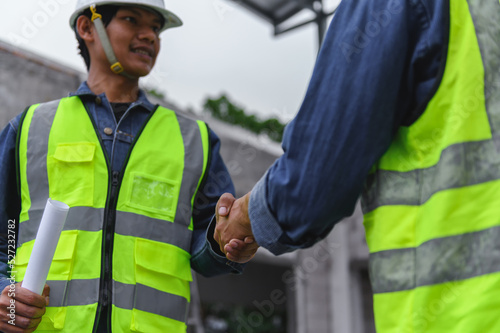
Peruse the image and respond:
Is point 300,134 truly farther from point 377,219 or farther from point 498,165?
point 498,165

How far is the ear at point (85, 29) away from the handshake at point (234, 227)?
1352 mm

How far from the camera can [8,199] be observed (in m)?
2.19

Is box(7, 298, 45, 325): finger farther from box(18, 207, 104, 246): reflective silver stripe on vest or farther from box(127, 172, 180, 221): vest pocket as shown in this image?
box(127, 172, 180, 221): vest pocket

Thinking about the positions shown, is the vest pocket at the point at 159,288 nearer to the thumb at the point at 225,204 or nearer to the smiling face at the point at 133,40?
the thumb at the point at 225,204

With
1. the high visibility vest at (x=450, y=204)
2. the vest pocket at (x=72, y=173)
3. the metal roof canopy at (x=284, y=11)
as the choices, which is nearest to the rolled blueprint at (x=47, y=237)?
the vest pocket at (x=72, y=173)

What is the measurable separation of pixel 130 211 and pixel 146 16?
97 centimetres

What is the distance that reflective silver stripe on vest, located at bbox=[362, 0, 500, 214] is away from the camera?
1046mm

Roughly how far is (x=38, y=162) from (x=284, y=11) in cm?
553

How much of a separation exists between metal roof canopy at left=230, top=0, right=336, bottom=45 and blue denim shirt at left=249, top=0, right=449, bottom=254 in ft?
19.6

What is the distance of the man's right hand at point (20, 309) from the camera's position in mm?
1776

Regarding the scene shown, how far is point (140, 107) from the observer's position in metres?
2.40

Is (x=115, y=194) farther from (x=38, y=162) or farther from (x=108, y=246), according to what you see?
(x=38, y=162)

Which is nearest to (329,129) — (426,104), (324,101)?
(324,101)

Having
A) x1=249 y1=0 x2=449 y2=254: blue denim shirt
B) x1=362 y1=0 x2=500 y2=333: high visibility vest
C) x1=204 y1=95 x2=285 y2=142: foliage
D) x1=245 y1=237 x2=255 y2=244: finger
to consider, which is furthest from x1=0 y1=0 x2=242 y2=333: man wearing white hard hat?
x1=204 y1=95 x2=285 y2=142: foliage
